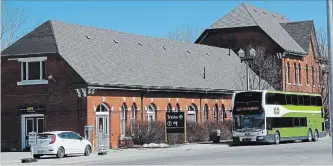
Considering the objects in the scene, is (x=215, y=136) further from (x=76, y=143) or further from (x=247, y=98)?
(x=76, y=143)

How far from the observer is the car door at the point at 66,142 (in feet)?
109

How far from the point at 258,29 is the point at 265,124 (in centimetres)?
2674

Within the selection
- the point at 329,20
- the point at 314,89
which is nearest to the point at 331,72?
the point at 329,20

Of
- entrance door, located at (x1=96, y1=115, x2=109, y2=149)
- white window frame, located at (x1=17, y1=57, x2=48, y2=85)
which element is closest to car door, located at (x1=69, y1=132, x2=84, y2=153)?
entrance door, located at (x1=96, y1=115, x2=109, y2=149)

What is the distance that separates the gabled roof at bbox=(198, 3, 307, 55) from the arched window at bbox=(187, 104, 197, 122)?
1859cm

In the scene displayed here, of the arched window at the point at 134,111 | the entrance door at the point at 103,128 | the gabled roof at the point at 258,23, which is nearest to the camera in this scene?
the entrance door at the point at 103,128

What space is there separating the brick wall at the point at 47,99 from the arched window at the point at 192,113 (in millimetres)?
12941

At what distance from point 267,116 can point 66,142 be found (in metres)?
15.5

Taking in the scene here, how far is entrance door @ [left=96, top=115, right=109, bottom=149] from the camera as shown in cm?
4109

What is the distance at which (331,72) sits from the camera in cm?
1248

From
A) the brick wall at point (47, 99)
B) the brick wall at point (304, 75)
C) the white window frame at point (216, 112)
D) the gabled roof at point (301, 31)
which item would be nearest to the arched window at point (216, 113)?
the white window frame at point (216, 112)

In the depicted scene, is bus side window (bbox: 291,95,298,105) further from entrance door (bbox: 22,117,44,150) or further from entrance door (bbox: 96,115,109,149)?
entrance door (bbox: 22,117,44,150)

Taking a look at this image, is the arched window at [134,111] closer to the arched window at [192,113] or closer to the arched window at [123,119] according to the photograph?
the arched window at [123,119]

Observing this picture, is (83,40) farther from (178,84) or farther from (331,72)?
(331,72)
